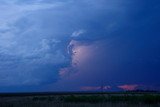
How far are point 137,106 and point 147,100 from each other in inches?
428

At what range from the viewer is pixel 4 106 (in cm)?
2988

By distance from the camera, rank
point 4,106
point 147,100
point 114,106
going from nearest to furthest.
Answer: point 114,106 < point 4,106 < point 147,100

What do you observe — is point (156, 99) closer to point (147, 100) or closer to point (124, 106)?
point (147, 100)

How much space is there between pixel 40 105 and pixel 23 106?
4.52ft

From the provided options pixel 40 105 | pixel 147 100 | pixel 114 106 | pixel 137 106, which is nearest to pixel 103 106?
pixel 114 106

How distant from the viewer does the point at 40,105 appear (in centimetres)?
2853

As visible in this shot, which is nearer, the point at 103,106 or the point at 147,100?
the point at 103,106

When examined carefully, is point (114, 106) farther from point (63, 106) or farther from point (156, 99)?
point (156, 99)

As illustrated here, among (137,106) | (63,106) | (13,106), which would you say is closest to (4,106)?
(13,106)

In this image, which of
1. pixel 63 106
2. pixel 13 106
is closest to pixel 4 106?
pixel 13 106

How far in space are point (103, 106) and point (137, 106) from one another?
2.71 m

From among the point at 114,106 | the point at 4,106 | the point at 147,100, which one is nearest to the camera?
the point at 114,106

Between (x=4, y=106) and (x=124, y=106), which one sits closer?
(x=124, y=106)

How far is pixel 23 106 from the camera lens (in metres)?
28.4
